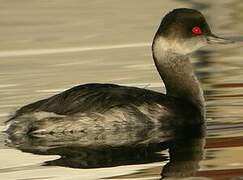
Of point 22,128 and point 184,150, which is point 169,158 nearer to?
point 184,150

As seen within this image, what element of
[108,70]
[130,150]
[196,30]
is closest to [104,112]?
[130,150]

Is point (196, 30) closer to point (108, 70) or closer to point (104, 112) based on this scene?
point (104, 112)

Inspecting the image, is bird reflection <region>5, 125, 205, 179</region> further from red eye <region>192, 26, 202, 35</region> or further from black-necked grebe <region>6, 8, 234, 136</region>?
red eye <region>192, 26, 202, 35</region>

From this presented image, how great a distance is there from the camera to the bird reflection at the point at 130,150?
12.7 m

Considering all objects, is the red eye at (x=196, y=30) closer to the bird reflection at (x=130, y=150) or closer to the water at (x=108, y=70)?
the water at (x=108, y=70)

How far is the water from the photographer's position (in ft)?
41.1

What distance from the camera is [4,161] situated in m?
12.9

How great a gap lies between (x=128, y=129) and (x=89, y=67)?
4.01 meters

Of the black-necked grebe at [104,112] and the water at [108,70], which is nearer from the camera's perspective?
the water at [108,70]

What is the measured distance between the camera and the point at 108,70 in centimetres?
1783

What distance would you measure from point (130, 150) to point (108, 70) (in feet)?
14.7

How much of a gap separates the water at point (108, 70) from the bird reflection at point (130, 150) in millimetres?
12

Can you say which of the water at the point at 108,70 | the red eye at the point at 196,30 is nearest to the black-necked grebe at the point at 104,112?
the water at the point at 108,70

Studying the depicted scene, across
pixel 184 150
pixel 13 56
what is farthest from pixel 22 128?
pixel 13 56
